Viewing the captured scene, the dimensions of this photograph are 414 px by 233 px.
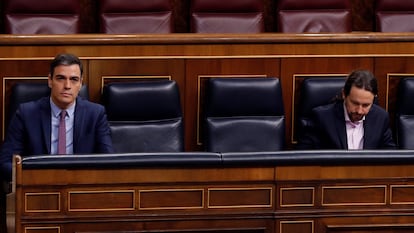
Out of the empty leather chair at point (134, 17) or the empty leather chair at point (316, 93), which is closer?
the empty leather chair at point (316, 93)

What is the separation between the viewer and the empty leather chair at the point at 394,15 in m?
2.07

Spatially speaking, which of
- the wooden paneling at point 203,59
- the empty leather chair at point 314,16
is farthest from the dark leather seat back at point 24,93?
the empty leather chair at point 314,16

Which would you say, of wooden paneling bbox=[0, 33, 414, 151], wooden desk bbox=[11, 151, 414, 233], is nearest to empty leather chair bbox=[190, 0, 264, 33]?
wooden paneling bbox=[0, 33, 414, 151]

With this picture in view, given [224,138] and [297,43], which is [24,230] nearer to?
[224,138]

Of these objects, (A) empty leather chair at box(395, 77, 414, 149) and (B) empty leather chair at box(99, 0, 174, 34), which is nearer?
(A) empty leather chair at box(395, 77, 414, 149)

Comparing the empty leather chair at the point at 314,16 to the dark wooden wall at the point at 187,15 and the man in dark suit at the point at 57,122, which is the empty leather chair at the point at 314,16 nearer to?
the dark wooden wall at the point at 187,15

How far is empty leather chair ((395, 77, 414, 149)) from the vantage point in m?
1.65

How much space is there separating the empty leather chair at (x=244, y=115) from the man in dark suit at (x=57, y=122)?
22 cm

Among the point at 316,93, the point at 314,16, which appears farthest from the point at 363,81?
the point at 314,16

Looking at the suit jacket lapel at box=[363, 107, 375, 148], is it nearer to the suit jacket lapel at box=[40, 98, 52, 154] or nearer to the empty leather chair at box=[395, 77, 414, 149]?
the empty leather chair at box=[395, 77, 414, 149]

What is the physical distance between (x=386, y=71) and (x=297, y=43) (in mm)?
167

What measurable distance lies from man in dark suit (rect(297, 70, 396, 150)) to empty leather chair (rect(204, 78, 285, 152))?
0.09 metres

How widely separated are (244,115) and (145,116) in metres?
0.17

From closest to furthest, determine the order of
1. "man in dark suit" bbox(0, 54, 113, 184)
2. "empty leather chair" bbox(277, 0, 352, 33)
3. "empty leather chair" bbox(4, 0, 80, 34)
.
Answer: "man in dark suit" bbox(0, 54, 113, 184) → "empty leather chair" bbox(4, 0, 80, 34) → "empty leather chair" bbox(277, 0, 352, 33)
